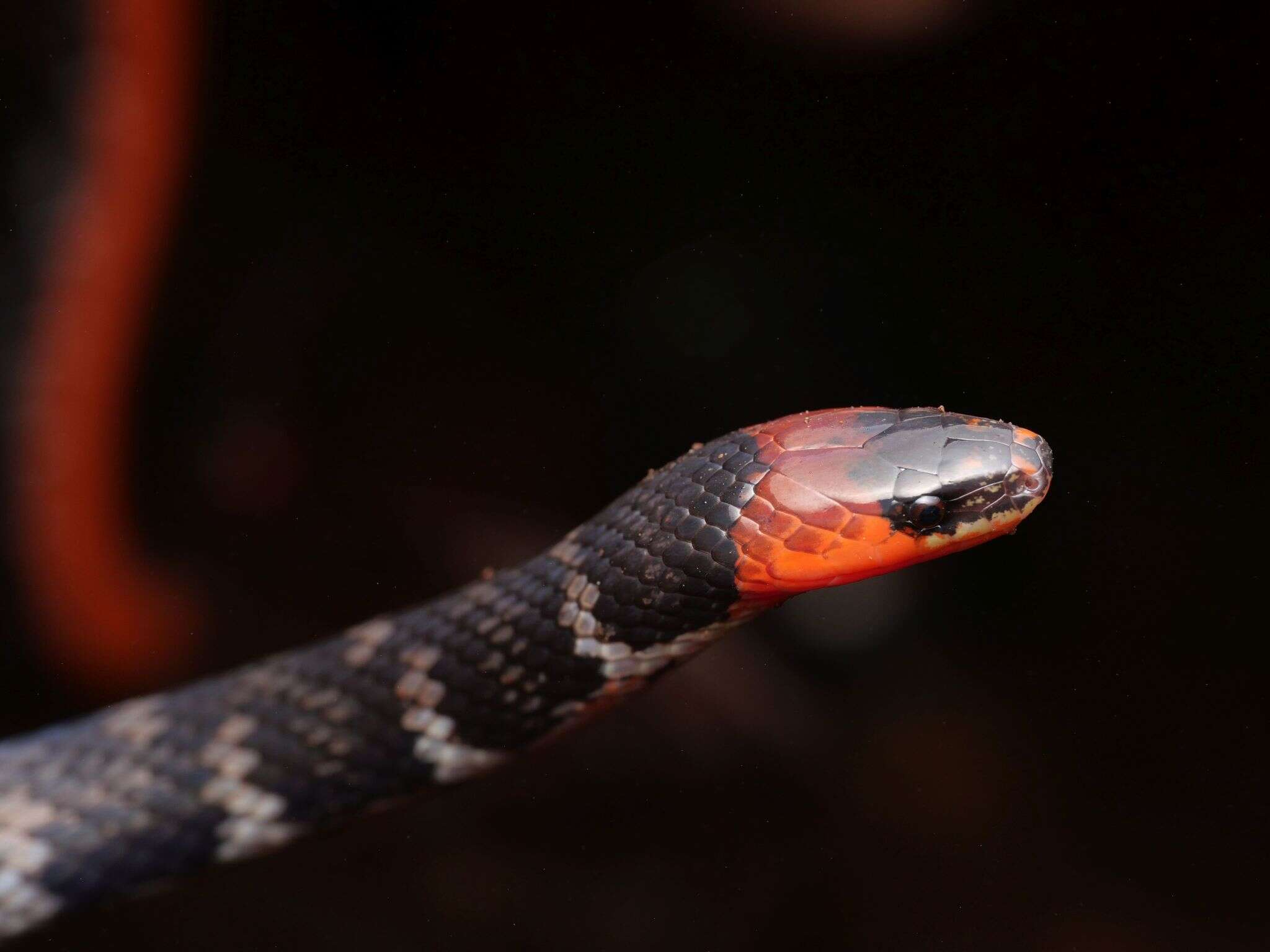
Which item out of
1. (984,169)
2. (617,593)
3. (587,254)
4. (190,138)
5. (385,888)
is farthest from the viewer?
(385,888)

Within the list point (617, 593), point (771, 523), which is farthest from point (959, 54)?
point (617, 593)

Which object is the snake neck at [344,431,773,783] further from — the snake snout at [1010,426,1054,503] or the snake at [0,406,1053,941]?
the snake snout at [1010,426,1054,503]

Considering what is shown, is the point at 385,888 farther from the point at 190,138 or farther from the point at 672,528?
the point at 190,138

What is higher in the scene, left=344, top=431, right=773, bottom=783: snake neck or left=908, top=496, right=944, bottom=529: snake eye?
left=908, top=496, right=944, bottom=529: snake eye

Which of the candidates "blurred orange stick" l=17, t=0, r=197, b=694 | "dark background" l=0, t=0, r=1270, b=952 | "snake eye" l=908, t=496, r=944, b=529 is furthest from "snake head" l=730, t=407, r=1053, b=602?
"blurred orange stick" l=17, t=0, r=197, b=694

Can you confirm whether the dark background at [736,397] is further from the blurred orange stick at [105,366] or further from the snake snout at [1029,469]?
the snake snout at [1029,469]

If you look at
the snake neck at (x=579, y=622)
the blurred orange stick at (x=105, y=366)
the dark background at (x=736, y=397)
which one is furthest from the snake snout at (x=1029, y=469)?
the blurred orange stick at (x=105, y=366)
